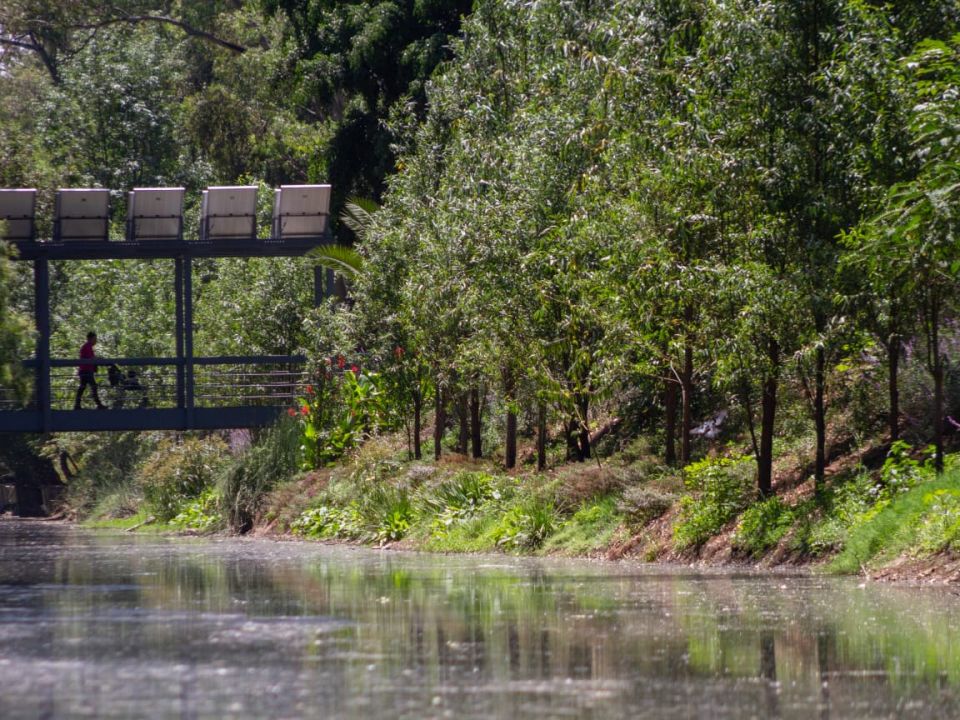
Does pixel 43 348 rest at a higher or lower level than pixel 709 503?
higher

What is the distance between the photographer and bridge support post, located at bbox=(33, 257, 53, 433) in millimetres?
36188

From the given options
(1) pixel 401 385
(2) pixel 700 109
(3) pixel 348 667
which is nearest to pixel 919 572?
(2) pixel 700 109

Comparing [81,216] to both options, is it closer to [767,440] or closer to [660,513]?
[660,513]

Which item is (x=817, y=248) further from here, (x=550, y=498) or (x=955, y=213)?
(x=550, y=498)

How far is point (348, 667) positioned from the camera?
382 inches

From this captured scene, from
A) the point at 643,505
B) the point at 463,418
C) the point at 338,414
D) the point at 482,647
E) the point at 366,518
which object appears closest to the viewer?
the point at 482,647

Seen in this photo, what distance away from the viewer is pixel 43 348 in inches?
1447

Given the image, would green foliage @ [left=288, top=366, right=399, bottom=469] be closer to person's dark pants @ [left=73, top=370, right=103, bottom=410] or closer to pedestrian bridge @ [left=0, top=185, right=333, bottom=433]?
pedestrian bridge @ [left=0, top=185, right=333, bottom=433]

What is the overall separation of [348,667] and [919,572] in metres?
8.06

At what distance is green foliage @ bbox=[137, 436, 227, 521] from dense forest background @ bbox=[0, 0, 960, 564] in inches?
122

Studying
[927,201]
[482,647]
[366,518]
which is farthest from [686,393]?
[482,647]

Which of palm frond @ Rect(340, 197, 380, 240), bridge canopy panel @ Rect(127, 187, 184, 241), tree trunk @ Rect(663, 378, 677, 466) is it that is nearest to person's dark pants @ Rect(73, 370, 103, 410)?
bridge canopy panel @ Rect(127, 187, 184, 241)

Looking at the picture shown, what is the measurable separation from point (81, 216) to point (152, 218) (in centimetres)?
166

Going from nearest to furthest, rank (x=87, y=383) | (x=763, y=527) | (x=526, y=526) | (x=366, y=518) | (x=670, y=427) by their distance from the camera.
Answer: (x=763, y=527) → (x=526, y=526) → (x=670, y=427) → (x=366, y=518) → (x=87, y=383)
